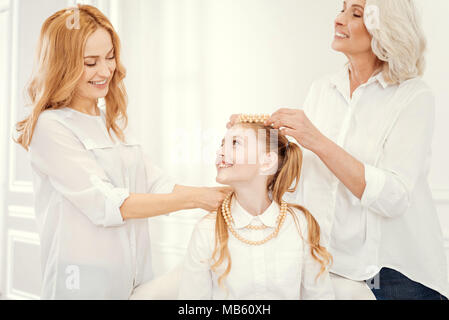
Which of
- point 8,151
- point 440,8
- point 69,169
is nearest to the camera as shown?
point 69,169

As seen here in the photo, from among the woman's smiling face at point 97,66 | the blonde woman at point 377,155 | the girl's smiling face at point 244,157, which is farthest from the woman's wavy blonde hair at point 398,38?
the woman's smiling face at point 97,66

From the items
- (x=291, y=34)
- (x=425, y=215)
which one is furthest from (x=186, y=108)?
(x=425, y=215)

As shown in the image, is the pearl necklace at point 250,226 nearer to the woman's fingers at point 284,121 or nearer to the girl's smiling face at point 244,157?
the girl's smiling face at point 244,157

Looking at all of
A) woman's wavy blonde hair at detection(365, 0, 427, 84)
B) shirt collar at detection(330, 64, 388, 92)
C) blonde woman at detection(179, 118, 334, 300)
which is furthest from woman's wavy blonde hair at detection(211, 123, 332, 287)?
woman's wavy blonde hair at detection(365, 0, 427, 84)

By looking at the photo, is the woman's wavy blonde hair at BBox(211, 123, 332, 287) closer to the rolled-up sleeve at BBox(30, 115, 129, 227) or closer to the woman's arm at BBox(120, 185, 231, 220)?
the woman's arm at BBox(120, 185, 231, 220)

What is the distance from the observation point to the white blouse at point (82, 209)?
1011 mm

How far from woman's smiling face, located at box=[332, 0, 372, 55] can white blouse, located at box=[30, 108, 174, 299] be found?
673 millimetres

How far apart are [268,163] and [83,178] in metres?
0.47

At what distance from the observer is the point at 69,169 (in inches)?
39.7

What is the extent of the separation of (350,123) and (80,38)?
2.43 ft

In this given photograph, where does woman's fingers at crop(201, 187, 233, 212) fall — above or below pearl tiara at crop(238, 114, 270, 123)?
below

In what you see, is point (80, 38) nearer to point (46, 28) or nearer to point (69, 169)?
point (46, 28)

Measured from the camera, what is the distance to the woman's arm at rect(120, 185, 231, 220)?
1024 mm
